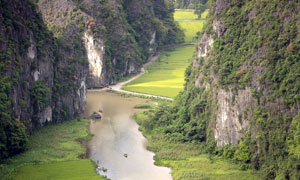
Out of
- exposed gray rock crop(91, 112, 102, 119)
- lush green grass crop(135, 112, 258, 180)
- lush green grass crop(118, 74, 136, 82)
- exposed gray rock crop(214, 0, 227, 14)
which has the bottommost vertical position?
lush green grass crop(135, 112, 258, 180)

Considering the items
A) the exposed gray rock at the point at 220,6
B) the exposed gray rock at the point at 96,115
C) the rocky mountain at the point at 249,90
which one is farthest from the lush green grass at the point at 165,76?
the exposed gray rock at the point at 220,6

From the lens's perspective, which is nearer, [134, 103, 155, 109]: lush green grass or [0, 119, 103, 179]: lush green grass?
[0, 119, 103, 179]: lush green grass

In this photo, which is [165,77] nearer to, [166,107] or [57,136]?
[166,107]

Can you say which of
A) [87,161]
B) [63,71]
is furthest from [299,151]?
[63,71]

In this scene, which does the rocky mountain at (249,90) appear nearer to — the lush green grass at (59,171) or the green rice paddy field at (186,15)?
the lush green grass at (59,171)

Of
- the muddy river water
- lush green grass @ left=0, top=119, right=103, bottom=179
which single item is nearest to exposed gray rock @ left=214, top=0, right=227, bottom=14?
the muddy river water

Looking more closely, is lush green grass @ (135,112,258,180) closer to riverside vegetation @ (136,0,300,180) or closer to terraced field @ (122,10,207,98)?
riverside vegetation @ (136,0,300,180)
